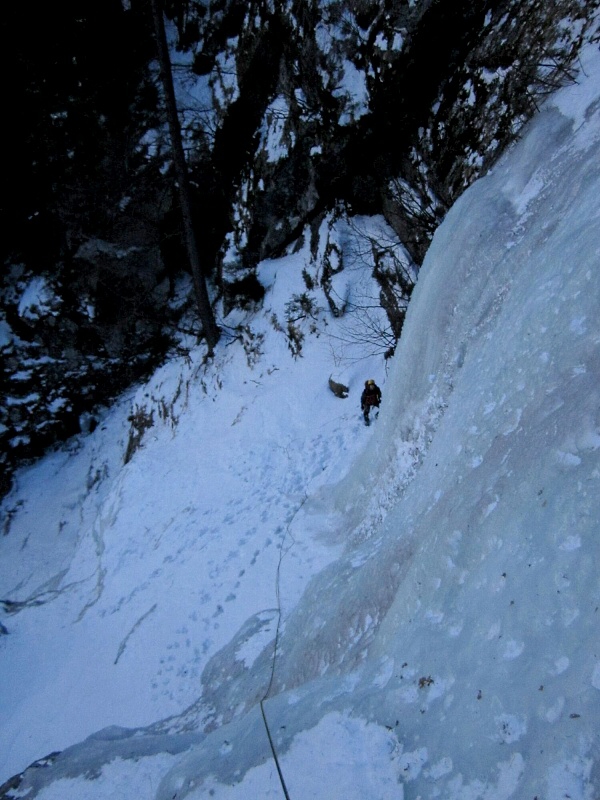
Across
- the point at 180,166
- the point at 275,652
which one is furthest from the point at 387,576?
the point at 180,166

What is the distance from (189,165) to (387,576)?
15.3 meters

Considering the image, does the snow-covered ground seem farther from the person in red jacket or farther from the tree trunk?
the tree trunk

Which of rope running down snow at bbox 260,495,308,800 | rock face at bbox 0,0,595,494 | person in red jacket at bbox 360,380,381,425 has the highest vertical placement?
rock face at bbox 0,0,595,494

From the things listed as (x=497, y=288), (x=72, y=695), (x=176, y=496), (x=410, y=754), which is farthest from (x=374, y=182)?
(x=72, y=695)

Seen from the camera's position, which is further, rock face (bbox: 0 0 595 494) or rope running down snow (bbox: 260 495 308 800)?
rock face (bbox: 0 0 595 494)

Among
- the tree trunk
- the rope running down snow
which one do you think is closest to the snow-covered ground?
the rope running down snow

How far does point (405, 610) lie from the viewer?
3242 millimetres

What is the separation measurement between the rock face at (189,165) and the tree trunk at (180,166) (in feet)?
3.18

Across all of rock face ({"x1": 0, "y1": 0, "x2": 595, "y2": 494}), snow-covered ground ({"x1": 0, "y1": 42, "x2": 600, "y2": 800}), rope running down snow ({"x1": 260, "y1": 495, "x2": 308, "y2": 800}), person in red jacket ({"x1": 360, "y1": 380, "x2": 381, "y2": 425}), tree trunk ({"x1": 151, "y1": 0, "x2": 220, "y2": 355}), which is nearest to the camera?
snow-covered ground ({"x1": 0, "y1": 42, "x2": 600, "y2": 800})

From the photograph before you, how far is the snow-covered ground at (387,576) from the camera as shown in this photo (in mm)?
2227

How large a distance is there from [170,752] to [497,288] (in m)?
5.88

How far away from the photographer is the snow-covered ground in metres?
2.23

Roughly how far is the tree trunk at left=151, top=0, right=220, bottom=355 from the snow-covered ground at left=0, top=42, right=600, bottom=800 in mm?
4009

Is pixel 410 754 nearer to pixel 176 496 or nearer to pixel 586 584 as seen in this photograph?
pixel 586 584
